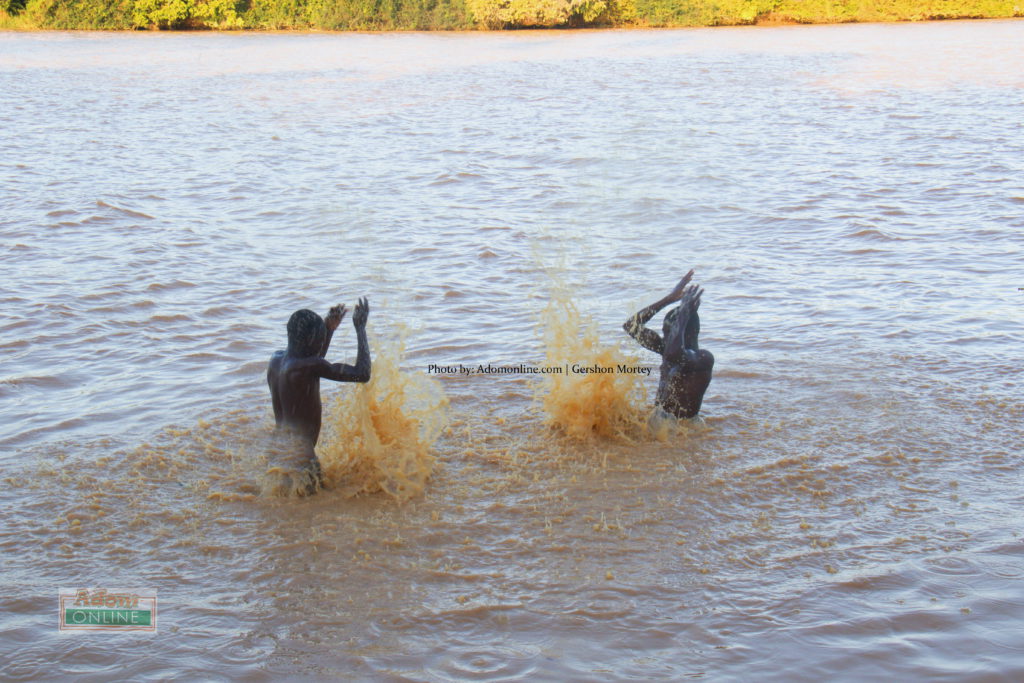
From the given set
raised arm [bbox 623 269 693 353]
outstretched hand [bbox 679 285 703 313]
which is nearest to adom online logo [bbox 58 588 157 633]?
raised arm [bbox 623 269 693 353]

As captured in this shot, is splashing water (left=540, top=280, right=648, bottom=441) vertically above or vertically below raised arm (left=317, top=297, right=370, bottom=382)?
below

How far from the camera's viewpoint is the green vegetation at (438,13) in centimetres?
→ 3856

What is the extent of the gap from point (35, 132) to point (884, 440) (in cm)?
1699

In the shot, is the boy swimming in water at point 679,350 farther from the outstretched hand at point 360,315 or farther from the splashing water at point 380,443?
the outstretched hand at point 360,315

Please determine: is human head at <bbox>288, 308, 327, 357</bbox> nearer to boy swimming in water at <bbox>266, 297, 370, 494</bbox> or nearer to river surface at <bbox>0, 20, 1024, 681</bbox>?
boy swimming in water at <bbox>266, 297, 370, 494</bbox>

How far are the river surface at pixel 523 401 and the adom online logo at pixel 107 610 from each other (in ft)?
0.24

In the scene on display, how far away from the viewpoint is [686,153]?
1706cm

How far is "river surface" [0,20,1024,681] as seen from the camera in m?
4.77

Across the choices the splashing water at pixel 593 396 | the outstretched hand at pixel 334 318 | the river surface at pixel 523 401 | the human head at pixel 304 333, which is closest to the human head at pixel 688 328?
the splashing water at pixel 593 396

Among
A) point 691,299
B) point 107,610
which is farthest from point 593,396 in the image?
point 107,610

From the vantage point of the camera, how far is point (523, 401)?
7531mm

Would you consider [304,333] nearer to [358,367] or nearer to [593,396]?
[358,367]

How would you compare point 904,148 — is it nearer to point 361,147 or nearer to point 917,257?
point 917,257

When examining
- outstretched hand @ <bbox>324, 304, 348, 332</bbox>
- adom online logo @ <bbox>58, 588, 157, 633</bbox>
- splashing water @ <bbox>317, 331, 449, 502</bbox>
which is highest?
outstretched hand @ <bbox>324, 304, 348, 332</bbox>
